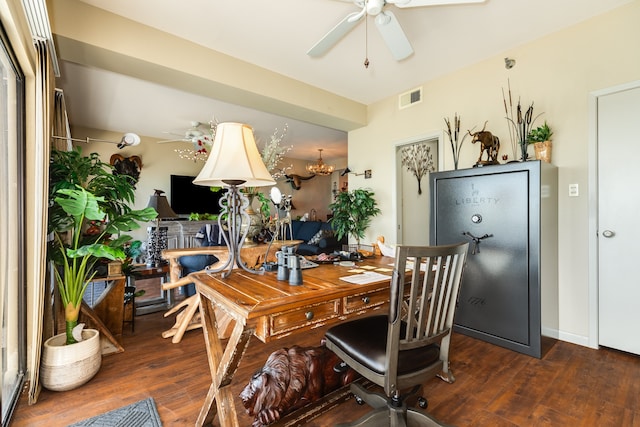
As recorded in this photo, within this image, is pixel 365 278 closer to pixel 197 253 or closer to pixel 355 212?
pixel 197 253

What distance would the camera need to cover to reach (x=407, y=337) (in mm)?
1190

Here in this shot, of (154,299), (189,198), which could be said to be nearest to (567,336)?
(154,299)

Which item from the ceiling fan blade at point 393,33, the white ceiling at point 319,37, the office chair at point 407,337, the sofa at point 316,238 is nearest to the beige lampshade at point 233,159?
the office chair at point 407,337

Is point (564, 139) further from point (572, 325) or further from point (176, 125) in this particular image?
point (176, 125)

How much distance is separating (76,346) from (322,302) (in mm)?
1754

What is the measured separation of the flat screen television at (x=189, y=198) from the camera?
584 centimetres

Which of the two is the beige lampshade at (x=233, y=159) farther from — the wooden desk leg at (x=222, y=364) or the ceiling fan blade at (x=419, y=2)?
the ceiling fan blade at (x=419, y=2)

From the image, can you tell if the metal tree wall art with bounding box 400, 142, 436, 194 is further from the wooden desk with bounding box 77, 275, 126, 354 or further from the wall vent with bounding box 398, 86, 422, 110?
the wooden desk with bounding box 77, 275, 126, 354

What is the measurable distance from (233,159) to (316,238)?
4.26 metres

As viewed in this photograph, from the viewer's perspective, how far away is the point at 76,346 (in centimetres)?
187

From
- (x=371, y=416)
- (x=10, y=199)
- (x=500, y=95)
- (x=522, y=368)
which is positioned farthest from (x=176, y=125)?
(x=522, y=368)

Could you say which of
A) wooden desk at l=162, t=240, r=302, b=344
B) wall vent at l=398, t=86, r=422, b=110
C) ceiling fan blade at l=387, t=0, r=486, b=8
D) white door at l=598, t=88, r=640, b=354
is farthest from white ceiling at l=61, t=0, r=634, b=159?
wooden desk at l=162, t=240, r=302, b=344

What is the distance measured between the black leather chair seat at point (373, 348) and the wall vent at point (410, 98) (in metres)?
3.05

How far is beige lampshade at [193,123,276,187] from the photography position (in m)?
1.42
